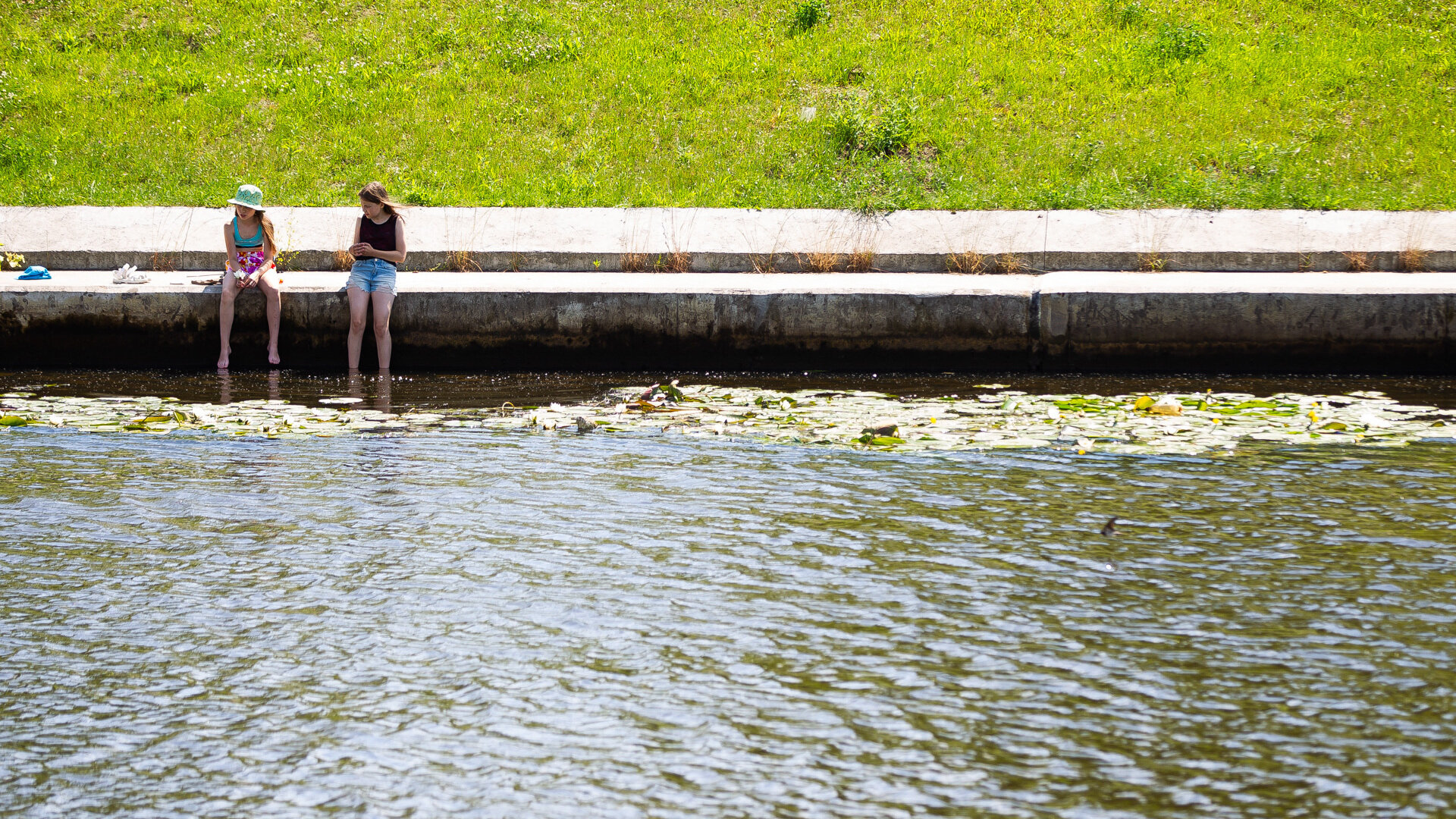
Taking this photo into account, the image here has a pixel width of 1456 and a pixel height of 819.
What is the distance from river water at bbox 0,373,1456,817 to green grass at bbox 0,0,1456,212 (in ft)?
24.1

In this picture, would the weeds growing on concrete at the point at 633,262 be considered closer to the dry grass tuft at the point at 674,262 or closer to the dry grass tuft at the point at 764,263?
the dry grass tuft at the point at 674,262

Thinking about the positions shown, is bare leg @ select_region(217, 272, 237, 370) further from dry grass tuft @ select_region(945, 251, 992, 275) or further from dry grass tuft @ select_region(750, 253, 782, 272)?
dry grass tuft @ select_region(945, 251, 992, 275)

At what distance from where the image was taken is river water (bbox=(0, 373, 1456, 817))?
11.5 ft

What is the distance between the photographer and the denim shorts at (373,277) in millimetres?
9750

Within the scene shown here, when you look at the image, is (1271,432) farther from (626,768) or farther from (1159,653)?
(626,768)

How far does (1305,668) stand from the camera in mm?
4152

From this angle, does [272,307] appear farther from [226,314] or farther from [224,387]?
[224,387]

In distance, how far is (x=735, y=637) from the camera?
447 centimetres

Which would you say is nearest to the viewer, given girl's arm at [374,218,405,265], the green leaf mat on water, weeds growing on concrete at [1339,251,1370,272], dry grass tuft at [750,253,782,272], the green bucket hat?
the green leaf mat on water

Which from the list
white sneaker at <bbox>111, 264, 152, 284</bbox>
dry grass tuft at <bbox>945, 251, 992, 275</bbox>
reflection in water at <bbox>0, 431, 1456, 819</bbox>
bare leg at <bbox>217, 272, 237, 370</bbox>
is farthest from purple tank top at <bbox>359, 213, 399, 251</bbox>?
dry grass tuft at <bbox>945, 251, 992, 275</bbox>

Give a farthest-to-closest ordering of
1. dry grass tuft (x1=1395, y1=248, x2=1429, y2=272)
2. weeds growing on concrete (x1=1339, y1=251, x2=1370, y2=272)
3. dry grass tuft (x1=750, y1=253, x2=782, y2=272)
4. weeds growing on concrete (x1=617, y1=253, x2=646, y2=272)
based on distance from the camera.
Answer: weeds growing on concrete (x1=617, y1=253, x2=646, y2=272)
dry grass tuft (x1=750, y1=253, x2=782, y2=272)
weeds growing on concrete (x1=1339, y1=251, x2=1370, y2=272)
dry grass tuft (x1=1395, y1=248, x2=1429, y2=272)

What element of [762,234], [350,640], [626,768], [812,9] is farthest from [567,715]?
[812,9]

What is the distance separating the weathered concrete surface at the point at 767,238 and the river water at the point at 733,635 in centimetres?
508

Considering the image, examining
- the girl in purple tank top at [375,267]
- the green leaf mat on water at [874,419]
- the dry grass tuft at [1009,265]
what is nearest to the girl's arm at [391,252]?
the girl in purple tank top at [375,267]
